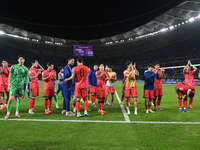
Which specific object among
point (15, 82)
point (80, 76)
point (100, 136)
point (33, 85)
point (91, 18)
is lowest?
point (100, 136)

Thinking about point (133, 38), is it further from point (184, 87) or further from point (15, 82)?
point (15, 82)

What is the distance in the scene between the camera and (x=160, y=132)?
10.5 feet

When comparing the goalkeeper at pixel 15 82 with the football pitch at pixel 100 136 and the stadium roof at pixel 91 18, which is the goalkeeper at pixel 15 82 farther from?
the stadium roof at pixel 91 18

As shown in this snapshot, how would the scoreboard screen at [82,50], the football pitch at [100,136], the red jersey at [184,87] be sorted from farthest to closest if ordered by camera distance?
the scoreboard screen at [82,50]
the red jersey at [184,87]
the football pitch at [100,136]

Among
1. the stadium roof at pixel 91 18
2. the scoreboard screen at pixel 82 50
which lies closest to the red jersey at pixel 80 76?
the stadium roof at pixel 91 18

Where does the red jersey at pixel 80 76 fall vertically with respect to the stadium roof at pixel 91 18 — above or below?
below

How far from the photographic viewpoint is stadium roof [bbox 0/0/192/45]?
2429 centimetres

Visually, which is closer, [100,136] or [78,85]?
[100,136]

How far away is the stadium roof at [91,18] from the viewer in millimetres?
24289

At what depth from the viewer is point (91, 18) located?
1193 inches

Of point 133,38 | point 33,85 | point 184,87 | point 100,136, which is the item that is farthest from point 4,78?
point 133,38

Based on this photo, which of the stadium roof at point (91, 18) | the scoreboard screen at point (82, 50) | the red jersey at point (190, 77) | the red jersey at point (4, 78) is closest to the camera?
the red jersey at point (4, 78)

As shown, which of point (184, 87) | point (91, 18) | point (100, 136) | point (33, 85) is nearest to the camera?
point (100, 136)

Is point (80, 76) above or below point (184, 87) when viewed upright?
above
